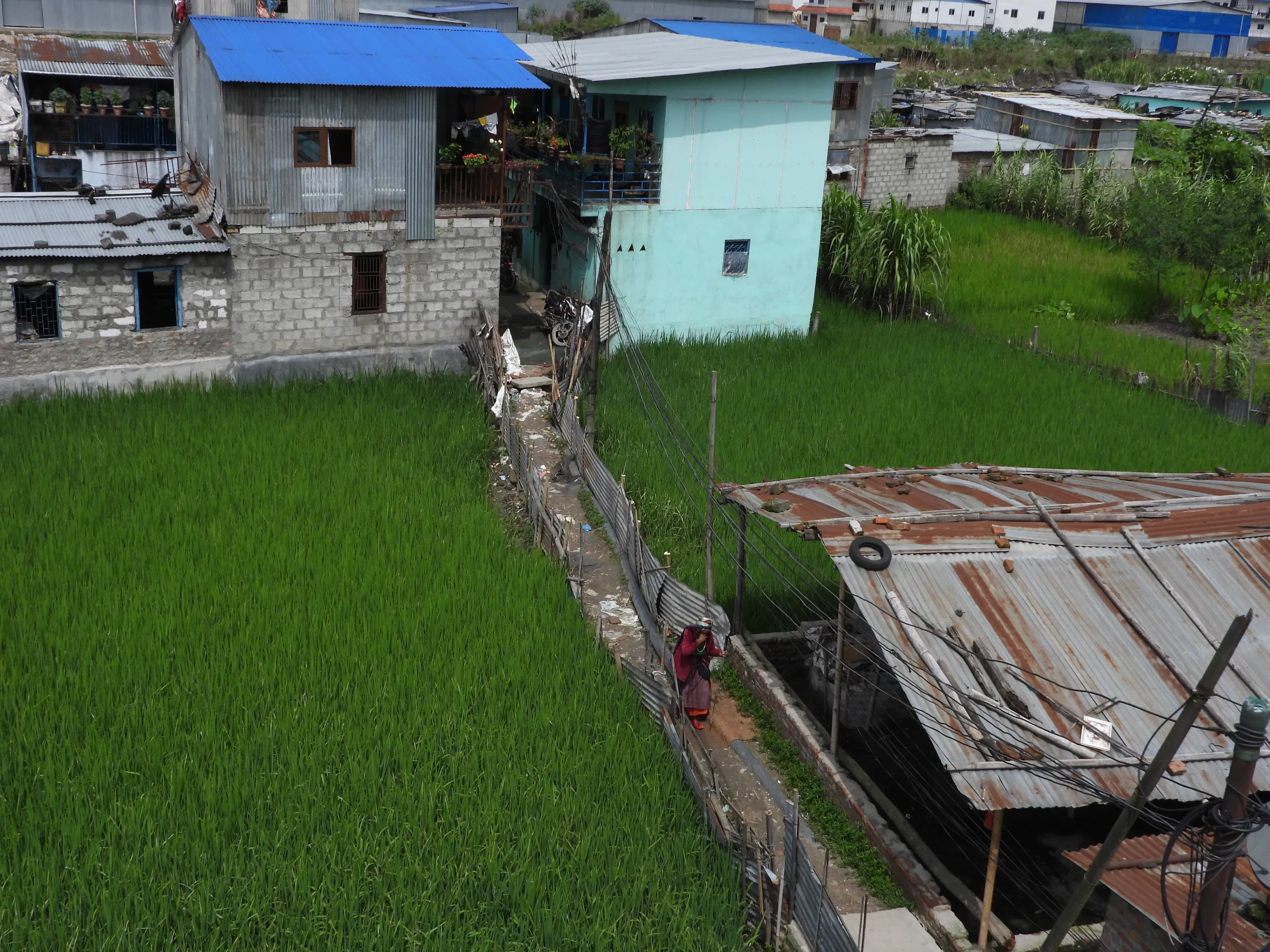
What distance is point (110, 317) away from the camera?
1734 centimetres

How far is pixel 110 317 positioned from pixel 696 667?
11051 mm

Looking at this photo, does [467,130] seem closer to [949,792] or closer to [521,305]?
[521,305]

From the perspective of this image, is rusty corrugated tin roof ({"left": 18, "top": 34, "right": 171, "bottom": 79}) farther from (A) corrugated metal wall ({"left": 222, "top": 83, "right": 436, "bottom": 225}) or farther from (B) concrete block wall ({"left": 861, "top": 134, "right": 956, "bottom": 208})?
(B) concrete block wall ({"left": 861, "top": 134, "right": 956, "bottom": 208})

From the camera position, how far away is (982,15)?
3135 inches

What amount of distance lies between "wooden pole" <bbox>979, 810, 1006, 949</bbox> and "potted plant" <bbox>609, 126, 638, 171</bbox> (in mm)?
14816

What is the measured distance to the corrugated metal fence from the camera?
7.88 meters

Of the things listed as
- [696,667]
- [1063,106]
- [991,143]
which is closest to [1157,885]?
[696,667]

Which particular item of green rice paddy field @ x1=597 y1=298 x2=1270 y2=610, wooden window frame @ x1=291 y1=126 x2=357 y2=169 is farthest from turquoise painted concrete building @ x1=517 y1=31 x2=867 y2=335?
wooden window frame @ x1=291 y1=126 x2=357 y2=169

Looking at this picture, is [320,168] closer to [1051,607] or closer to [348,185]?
[348,185]

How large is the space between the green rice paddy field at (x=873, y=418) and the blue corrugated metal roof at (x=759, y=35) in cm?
1187

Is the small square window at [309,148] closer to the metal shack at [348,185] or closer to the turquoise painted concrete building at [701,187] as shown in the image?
the metal shack at [348,185]

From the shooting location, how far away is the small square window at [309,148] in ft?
59.7

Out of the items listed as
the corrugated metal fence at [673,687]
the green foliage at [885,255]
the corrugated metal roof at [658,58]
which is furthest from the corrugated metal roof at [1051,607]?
the green foliage at [885,255]

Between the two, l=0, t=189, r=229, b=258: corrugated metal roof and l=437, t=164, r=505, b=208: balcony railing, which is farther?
Answer: l=437, t=164, r=505, b=208: balcony railing
